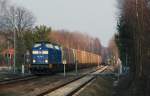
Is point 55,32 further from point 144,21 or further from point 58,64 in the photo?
point 144,21

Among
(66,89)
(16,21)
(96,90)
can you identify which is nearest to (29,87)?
(66,89)

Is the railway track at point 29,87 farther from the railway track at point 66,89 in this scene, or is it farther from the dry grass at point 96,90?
the dry grass at point 96,90

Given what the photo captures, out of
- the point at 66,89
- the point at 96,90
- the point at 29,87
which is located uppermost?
the point at 29,87

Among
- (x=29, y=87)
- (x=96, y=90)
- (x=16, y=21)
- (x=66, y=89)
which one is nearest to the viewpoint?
(x=66, y=89)

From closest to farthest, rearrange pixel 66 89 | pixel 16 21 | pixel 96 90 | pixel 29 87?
pixel 66 89, pixel 96 90, pixel 29 87, pixel 16 21

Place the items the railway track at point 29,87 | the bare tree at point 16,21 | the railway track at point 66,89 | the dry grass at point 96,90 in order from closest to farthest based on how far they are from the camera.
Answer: the railway track at point 66,89
the railway track at point 29,87
the dry grass at point 96,90
the bare tree at point 16,21

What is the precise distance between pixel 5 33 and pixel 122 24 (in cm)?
4740

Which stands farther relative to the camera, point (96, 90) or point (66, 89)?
point (96, 90)

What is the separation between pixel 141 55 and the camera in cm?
3928

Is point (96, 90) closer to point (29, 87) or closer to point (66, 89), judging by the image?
point (66, 89)

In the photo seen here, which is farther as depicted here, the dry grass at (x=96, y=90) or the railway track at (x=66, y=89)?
the dry grass at (x=96, y=90)

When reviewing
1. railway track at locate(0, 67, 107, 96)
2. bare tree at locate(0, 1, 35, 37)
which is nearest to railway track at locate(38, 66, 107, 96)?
railway track at locate(0, 67, 107, 96)

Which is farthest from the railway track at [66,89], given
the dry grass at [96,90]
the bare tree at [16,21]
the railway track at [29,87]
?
the bare tree at [16,21]

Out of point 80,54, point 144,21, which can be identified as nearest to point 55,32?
point 80,54
